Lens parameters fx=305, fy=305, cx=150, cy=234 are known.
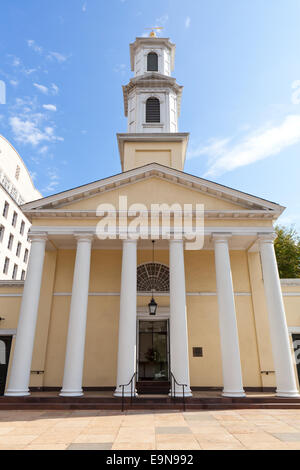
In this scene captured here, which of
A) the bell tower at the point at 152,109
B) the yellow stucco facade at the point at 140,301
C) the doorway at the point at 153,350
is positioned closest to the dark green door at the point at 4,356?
the yellow stucco facade at the point at 140,301

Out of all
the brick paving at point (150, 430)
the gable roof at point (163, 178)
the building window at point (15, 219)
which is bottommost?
the brick paving at point (150, 430)

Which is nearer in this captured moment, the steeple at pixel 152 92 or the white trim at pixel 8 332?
the white trim at pixel 8 332

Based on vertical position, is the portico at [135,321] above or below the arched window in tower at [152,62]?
below

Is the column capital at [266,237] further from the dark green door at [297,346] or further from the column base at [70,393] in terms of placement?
the column base at [70,393]

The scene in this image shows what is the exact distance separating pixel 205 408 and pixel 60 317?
8.29 metres

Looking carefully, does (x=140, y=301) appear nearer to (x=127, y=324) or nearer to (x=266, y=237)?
(x=127, y=324)

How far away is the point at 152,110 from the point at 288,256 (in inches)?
675

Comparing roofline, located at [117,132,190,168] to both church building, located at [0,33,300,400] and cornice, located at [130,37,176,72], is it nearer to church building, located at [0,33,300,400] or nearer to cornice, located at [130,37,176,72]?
church building, located at [0,33,300,400]

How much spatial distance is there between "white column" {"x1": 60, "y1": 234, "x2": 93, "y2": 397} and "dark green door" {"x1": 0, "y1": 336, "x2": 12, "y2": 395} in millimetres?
4888

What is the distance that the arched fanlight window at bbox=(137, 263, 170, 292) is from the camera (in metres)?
16.2

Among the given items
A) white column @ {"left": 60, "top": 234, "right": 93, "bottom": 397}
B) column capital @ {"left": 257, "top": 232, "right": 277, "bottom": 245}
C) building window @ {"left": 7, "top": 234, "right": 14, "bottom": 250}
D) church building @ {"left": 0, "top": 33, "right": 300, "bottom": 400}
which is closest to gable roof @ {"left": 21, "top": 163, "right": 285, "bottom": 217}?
church building @ {"left": 0, "top": 33, "right": 300, "bottom": 400}

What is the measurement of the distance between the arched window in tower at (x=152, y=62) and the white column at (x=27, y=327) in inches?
666

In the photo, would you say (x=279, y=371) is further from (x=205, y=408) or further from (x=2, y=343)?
(x=2, y=343)

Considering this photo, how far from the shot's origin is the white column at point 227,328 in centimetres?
1160
